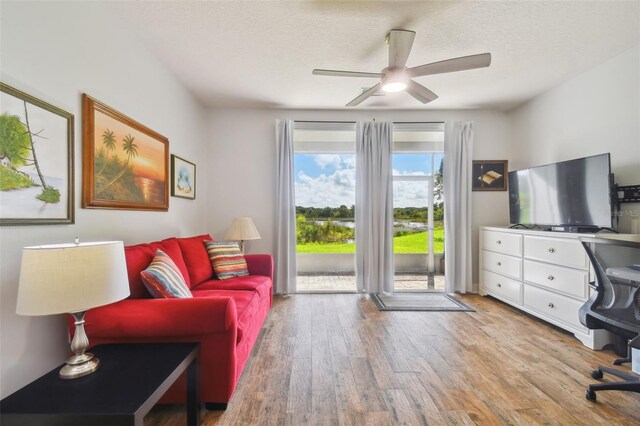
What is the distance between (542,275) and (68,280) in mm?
3859

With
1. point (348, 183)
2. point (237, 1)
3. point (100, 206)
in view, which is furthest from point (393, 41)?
point (100, 206)

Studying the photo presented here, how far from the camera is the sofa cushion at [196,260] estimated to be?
2574 mm

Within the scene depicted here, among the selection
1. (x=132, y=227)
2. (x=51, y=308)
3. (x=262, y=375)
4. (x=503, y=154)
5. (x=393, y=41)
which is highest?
(x=393, y=41)

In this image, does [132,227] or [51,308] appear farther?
[132,227]

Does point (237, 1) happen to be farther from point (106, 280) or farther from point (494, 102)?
point (494, 102)

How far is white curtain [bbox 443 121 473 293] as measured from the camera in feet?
13.0

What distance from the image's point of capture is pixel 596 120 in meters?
2.85

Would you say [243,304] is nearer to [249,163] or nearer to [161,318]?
[161,318]

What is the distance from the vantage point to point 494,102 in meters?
3.76

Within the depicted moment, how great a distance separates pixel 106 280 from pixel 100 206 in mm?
1011

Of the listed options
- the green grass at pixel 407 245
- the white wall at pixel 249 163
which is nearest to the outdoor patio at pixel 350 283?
the green grass at pixel 407 245

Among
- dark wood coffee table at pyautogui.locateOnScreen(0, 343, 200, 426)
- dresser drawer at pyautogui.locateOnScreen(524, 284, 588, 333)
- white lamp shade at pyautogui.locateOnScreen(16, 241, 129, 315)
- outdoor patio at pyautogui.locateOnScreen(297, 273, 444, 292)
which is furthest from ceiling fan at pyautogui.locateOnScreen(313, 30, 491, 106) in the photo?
outdoor patio at pyautogui.locateOnScreen(297, 273, 444, 292)

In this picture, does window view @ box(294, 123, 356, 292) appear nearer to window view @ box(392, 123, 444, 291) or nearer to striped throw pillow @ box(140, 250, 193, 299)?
window view @ box(392, 123, 444, 291)

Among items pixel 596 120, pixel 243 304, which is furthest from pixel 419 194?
pixel 243 304
